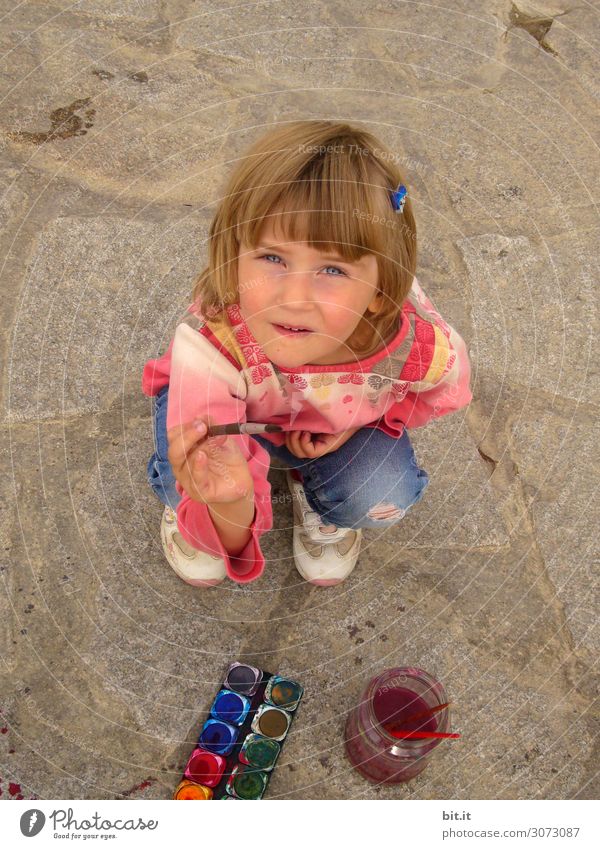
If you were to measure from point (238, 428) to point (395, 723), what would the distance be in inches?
15.9

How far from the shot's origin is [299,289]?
2.80ft

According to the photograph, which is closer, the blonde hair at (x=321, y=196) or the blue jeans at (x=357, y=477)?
the blonde hair at (x=321, y=196)

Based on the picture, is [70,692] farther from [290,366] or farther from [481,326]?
[481,326]

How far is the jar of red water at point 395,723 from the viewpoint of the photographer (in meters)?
0.95

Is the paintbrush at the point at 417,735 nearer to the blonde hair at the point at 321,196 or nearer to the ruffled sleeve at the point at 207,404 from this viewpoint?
the ruffled sleeve at the point at 207,404

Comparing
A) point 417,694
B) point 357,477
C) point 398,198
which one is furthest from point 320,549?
point 398,198

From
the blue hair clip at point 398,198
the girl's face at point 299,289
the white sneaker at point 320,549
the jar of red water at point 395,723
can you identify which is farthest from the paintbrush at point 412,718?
the blue hair clip at point 398,198

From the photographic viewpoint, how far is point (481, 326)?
139 cm

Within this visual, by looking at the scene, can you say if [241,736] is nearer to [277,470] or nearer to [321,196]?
[277,470]

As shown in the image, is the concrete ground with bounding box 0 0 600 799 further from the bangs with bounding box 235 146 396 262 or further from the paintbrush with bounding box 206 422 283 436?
the bangs with bounding box 235 146 396 262

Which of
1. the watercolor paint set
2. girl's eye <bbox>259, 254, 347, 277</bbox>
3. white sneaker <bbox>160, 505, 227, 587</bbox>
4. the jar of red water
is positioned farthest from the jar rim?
girl's eye <bbox>259, 254, 347, 277</bbox>

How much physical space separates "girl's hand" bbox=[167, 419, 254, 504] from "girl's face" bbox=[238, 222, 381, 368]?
0.44 ft

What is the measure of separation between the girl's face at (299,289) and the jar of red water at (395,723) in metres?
0.43

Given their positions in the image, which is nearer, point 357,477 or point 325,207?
point 325,207
